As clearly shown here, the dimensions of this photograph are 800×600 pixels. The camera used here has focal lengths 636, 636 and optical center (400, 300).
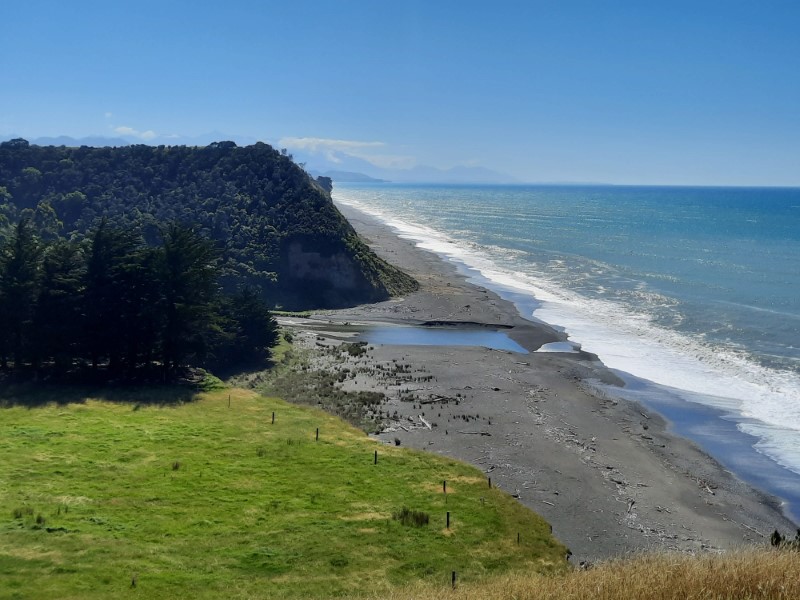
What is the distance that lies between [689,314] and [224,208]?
64011 millimetres

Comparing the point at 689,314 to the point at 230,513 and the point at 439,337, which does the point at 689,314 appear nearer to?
the point at 439,337

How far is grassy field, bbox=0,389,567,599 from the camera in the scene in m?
21.2

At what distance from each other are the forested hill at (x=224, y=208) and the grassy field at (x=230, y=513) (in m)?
46.5

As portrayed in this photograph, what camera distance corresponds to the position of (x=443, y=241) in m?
149

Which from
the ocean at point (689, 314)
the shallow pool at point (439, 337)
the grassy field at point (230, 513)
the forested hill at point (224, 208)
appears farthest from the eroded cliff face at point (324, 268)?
the grassy field at point (230, 513)

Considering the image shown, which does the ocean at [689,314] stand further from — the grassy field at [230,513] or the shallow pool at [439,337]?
the grassy field at [230,513]

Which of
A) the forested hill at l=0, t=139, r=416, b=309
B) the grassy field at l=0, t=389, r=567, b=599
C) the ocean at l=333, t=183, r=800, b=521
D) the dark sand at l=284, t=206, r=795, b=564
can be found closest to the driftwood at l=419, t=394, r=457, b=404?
the dark sand at l=284, t=206, r=795, b=564

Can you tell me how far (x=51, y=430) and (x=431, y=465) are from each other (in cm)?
2002

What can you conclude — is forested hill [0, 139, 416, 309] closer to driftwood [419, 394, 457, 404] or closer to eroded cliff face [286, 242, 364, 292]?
eroded cliff face [286, 242, 364, 292]

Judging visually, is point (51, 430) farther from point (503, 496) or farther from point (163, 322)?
point (503, 496)

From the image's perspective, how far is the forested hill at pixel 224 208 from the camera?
273ft

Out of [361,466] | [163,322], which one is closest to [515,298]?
[163,322]

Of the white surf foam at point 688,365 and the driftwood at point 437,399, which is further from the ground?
the white surf foam at point 688,365

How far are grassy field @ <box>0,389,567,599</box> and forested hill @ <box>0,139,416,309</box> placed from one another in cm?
4646
